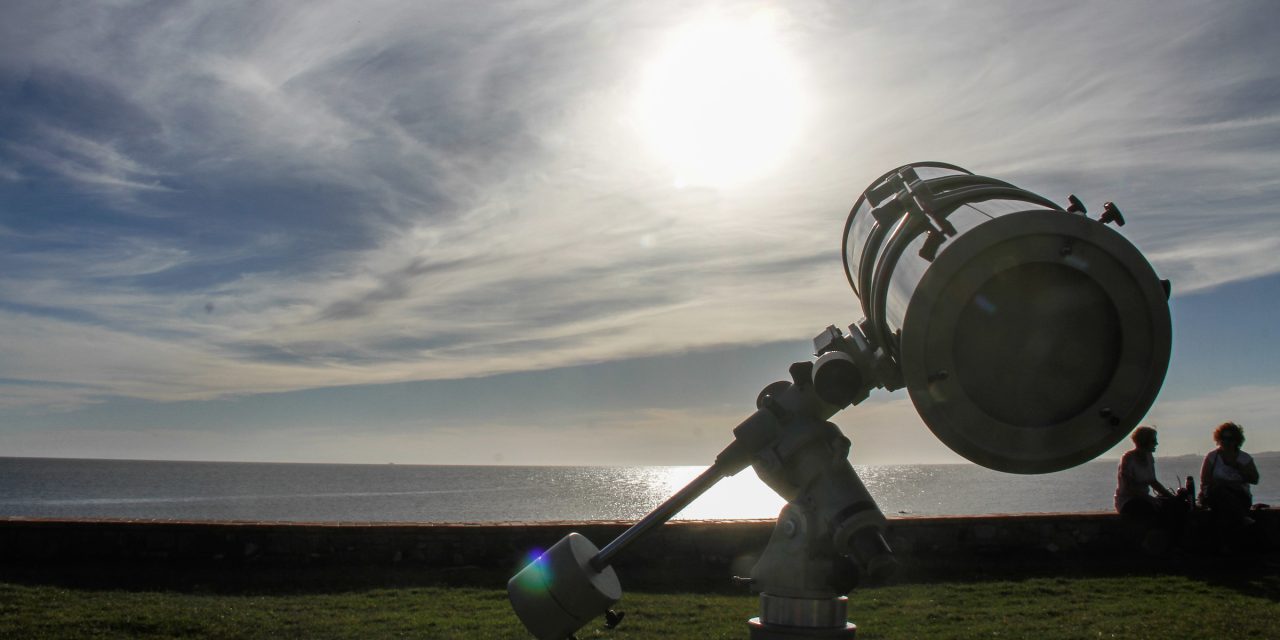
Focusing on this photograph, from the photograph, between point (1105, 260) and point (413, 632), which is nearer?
point (1105, 260)

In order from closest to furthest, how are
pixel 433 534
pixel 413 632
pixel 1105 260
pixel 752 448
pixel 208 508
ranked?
pixel 1105 260 < pixel 752 448 < pixel 413 632 < pixel 433 534 < pixel 208 508

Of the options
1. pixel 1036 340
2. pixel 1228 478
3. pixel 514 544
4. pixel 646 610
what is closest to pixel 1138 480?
pixel 1228 478

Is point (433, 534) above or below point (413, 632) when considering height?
above

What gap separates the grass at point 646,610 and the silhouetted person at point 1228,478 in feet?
2.37

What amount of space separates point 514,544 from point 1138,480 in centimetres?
694

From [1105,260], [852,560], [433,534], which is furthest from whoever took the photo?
[433,534]

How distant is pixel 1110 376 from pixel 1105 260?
0.37 metres

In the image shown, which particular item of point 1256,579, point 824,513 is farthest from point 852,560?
point 1256,579

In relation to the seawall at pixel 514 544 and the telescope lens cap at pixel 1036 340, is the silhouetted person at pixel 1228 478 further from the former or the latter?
the telescope lens cap at pixel 1036 340

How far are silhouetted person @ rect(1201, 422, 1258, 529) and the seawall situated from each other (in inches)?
17.0

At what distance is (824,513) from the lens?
10.6 ft

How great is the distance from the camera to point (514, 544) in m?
11.2

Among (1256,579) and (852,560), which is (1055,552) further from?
(852,560)

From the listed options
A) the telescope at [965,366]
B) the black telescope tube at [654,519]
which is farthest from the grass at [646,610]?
the telescope at [965,366]
